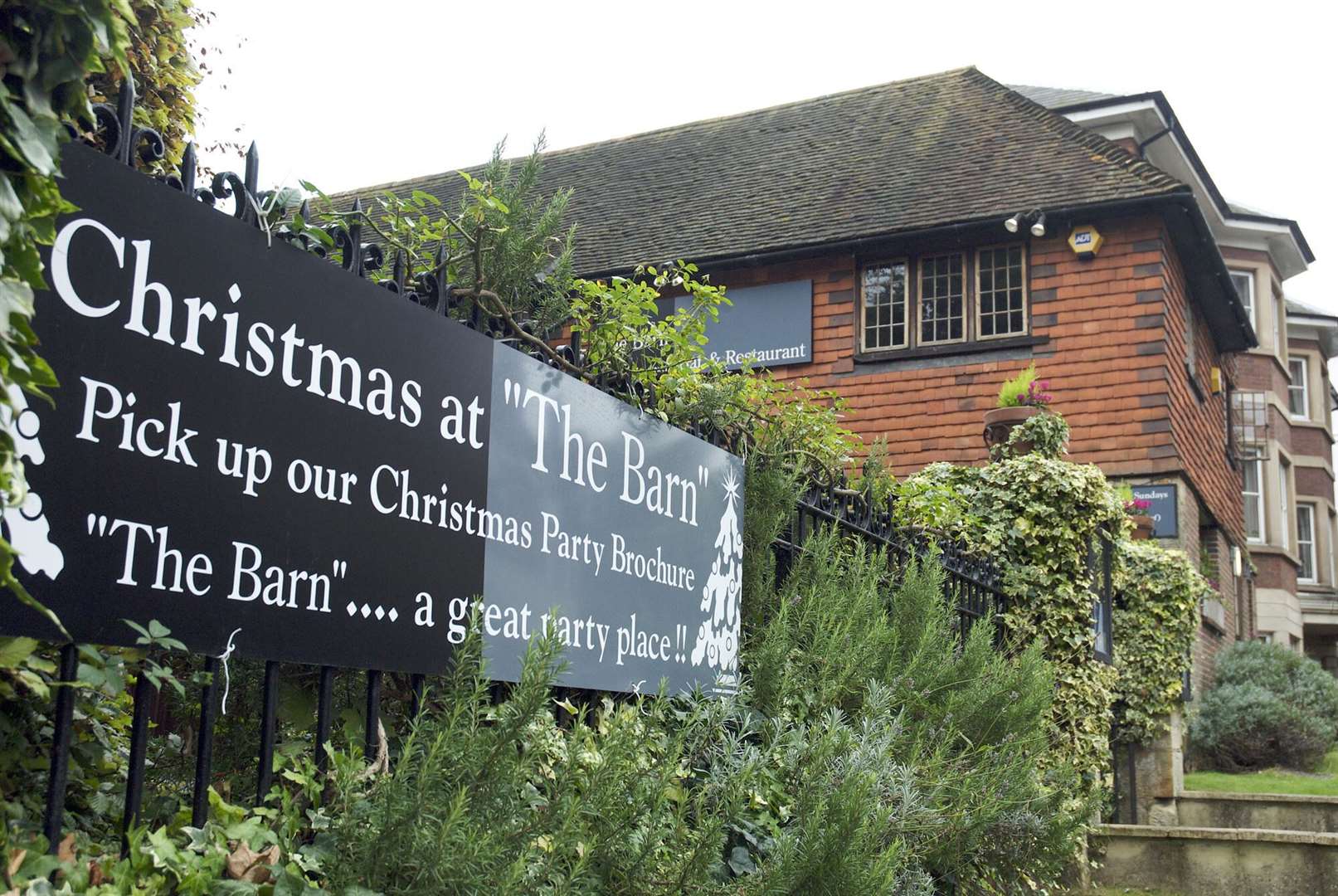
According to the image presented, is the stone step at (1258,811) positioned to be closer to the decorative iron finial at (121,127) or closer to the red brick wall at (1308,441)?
the decorative iron finial at (121,127)

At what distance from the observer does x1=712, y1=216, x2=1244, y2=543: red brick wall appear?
1357 cm

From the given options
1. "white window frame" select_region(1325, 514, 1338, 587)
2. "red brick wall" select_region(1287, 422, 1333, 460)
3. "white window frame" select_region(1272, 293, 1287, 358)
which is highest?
"white window frame" select_region(1272, 293, 1287, 358)

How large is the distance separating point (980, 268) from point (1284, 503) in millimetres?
14380

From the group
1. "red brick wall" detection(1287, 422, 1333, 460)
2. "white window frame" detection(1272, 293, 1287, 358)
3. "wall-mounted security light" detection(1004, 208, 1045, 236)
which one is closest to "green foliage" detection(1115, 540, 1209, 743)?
"wall-mounted security light" detection(1004, 208, 1045, 236)

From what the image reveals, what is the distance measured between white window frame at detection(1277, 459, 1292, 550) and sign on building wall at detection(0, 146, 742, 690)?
2414cm

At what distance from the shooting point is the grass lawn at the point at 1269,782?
12.9 metres

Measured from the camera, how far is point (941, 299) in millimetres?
14656

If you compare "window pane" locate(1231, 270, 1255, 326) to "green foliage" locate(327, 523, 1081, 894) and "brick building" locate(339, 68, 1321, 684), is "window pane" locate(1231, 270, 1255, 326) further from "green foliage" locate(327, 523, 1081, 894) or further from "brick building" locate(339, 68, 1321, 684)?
"green foliage" locate(327, 523, 1081, 894)

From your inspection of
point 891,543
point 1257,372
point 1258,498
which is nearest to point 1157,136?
point 1257,372

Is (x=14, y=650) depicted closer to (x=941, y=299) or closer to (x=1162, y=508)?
(x=1162, y=508)

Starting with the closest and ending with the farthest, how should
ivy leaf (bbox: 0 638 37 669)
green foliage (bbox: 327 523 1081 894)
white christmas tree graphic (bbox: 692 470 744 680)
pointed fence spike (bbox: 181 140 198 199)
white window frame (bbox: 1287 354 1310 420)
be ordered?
ivy leaf (bbox: 0 638 37 669)
pointed fence spike (bbox: 181 140 198 199)
green foliage (bbox: 327 523 1081 894)
white christmas tree graphic (bbox: 692 470 744 680)
white window frame (bbox: 1287 354 1310 420)

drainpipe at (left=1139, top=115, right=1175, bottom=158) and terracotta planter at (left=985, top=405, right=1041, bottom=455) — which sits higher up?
drainpipe at (left=1139, top=115, right=1175, bottom=158)

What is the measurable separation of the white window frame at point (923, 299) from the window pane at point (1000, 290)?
→ 0.13 meters

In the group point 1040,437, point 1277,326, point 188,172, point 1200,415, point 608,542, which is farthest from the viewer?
point 1277,326
